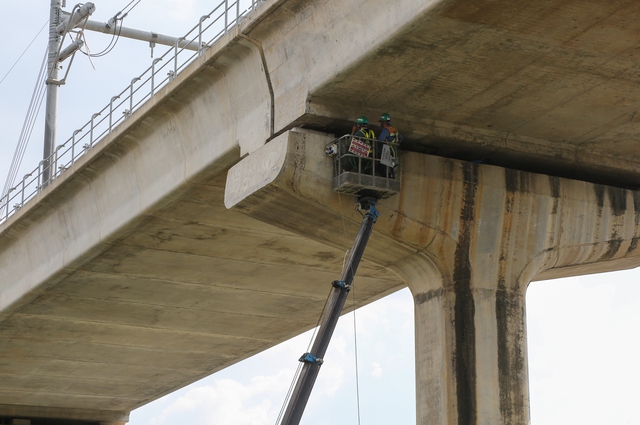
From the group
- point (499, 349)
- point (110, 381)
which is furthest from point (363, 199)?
point (110, 381)

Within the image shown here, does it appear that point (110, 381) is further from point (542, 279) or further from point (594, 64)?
point (594, 64)

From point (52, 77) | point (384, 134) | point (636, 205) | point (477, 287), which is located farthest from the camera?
point (52, 77)

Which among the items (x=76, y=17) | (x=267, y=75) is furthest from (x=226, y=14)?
(x=76, y=17)

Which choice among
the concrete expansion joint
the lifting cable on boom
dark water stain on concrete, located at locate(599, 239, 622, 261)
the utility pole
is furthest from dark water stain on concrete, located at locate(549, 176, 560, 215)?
the utility pole

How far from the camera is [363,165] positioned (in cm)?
2055

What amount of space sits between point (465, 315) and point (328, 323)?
3.44m

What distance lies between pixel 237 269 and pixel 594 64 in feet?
44.3

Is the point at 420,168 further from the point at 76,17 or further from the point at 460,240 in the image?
the point at 76,17

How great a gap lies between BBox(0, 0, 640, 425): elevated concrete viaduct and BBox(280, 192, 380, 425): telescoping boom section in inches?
21.1

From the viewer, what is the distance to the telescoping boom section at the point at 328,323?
1795 cm

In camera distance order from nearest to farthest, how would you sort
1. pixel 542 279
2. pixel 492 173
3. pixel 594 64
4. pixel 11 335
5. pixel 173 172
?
pixel 594 64 < pixel 492 173 < pixel 173 172 < pixel 542 279 < pixel 11 335

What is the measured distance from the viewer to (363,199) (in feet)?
67.3

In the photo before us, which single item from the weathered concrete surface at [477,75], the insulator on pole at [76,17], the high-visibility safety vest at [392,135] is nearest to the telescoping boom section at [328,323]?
the high-visibility safety vest at [392,135]

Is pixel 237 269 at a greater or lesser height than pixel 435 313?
greater
